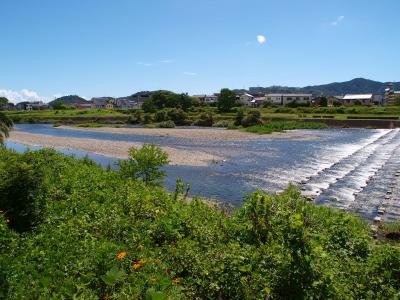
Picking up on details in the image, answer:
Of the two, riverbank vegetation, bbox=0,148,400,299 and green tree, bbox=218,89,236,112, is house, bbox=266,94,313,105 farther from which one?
riverbank vegetation, bbox=0,148,400,299

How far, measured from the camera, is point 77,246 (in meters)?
10.5

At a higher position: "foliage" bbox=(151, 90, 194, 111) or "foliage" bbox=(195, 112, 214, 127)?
"foliage" bbox=(151, 90, 194, 111)

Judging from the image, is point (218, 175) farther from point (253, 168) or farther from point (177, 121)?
point (177, 121)

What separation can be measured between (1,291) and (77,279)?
159 cm

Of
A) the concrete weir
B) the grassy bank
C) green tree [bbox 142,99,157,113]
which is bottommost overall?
the grassy bank

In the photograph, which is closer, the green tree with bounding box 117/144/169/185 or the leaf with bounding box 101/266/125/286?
the leaf with bounding box 101/266/125/286

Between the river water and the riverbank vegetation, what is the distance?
565cm

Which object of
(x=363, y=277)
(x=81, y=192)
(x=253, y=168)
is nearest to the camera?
(x=363, y=277)

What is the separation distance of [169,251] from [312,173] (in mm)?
25925

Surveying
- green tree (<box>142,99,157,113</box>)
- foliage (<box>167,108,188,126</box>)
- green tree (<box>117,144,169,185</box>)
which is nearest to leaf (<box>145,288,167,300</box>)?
green tree (<box>117,144,169,185</box>)

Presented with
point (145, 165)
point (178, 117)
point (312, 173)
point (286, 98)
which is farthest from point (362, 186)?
point (286, 98)

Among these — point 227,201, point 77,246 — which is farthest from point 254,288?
point 227,201

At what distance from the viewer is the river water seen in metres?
25.1

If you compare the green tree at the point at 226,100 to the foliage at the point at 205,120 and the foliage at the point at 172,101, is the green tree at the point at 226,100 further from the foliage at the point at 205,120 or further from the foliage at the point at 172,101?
the foliage at the point at 205,120
